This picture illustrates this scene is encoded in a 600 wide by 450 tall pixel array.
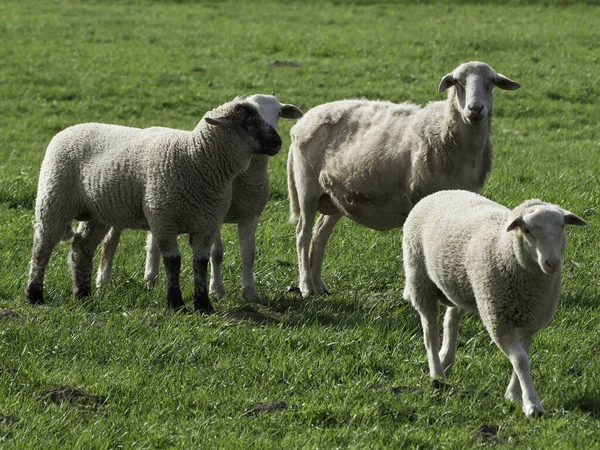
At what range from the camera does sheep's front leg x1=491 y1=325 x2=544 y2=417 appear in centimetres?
536

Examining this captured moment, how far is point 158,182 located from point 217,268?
107 centimetres

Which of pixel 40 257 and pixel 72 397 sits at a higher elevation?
pixel 72 397

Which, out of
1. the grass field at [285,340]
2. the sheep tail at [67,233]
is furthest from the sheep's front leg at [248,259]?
the sheep tail at [67,233]

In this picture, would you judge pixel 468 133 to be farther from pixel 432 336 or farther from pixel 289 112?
pixel 432 336

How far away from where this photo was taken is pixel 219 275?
27.0 ft

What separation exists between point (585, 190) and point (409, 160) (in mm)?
3379

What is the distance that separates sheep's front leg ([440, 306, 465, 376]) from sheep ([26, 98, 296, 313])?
77.1 inches

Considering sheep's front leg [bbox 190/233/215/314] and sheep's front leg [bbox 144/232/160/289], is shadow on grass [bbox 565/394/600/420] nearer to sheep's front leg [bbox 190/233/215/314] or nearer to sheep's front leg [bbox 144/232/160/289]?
sheep's front leg [bbox 190/233/215/314]

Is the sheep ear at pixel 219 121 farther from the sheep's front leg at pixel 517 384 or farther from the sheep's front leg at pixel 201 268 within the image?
the sheep's front leg at pixel 517 384

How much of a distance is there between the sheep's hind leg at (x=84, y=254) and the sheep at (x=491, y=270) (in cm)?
287

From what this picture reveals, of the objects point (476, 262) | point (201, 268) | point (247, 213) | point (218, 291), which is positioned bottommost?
point (218, 291)

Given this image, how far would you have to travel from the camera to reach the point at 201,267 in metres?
7.51

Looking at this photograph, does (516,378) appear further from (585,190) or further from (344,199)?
(585,190)

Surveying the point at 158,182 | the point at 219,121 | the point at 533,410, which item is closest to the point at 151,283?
the point at 158,182
